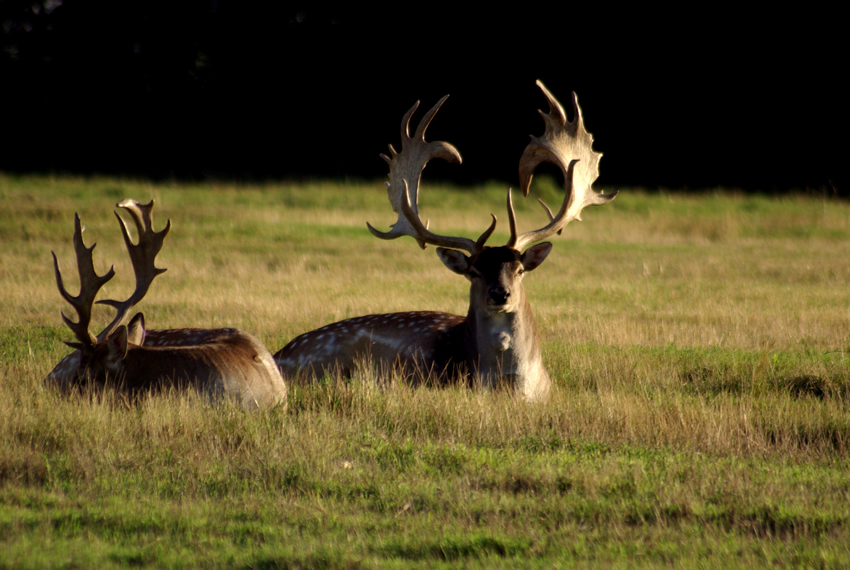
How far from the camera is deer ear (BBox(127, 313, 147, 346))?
632cm

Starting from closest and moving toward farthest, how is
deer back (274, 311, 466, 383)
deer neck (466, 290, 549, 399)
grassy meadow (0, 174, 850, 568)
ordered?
grassy meadow (0, 174, 850, 568)
deer neck (466, 290, 549, 399)
deer back (274, 311, 466, 383)

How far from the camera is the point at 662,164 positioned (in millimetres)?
31469

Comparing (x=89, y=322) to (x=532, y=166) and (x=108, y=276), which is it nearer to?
(x=108, y=276)

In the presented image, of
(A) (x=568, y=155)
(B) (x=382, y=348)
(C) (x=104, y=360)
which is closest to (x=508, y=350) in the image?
(B) (x=382, y=348)

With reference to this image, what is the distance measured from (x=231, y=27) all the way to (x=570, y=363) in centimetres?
2969

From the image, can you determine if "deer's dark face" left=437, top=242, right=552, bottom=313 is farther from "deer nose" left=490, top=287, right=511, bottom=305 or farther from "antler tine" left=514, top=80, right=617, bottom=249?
"antler tine" left=514, top=80, right=617, bottom=249

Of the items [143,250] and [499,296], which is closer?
[499,296]

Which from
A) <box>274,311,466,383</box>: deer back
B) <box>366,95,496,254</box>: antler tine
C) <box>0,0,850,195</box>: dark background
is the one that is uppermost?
<box>0,0,850,195</box>: dark background

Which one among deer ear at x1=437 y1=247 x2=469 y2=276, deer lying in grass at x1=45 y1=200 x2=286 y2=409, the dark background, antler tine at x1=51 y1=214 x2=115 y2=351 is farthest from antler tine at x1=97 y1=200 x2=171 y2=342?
the dark background

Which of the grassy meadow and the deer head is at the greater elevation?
the deer head

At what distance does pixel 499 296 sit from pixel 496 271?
25 cm

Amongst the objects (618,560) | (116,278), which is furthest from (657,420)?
(116,278)

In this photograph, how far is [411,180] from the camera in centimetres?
771

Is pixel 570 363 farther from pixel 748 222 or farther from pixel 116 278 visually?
pixel 748 222
